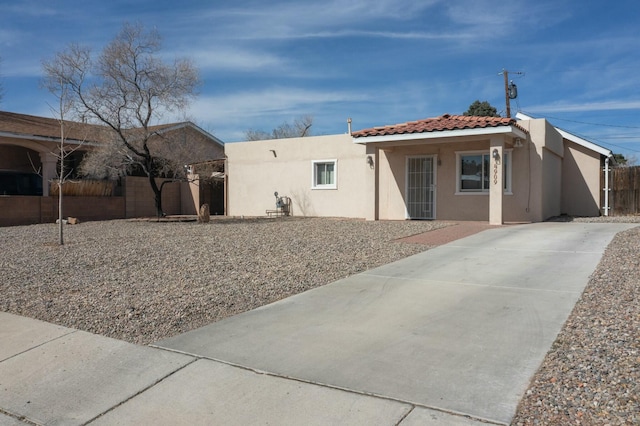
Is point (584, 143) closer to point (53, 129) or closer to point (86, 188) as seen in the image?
point (86, 188)

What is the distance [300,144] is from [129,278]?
13.7 m

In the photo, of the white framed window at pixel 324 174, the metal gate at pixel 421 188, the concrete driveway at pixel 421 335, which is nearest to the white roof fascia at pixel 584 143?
Answer: the metal gate at pixel 421 188

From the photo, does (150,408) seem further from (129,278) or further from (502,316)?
(129,278)

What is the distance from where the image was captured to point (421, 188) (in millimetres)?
17500

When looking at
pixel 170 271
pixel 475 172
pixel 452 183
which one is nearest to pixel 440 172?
pixel 452 183

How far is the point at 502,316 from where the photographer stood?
18.7 feet

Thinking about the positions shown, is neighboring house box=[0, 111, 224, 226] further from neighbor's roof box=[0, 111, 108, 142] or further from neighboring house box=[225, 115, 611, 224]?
neighboring house box=[225, 115, 611, 224]

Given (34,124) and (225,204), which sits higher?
(34,124)

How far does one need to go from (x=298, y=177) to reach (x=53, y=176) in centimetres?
1014

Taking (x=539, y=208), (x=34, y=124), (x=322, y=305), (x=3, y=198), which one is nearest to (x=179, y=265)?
(x=322, y=305)

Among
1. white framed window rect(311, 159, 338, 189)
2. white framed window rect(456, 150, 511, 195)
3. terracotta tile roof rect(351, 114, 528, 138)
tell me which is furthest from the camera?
white framed window rect(311, 159, 338, 189)

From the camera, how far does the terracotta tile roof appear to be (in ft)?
47.7

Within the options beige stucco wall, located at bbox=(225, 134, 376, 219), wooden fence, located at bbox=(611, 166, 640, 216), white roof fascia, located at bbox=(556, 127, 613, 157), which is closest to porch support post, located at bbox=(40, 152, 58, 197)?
beige stucco wall, located at bbox=(225, 134, 376, 219)

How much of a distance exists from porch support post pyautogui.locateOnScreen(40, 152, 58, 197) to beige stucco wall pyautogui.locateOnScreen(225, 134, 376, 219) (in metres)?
7.11
